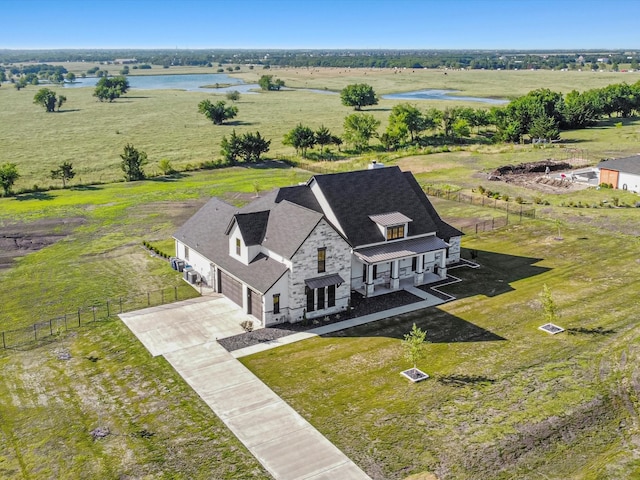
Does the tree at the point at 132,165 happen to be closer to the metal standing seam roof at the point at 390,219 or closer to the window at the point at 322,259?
the metal standing seam roof at the point at 390,219

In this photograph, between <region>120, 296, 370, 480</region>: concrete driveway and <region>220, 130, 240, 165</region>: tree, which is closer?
<region>120, 296, 370, 480</region>: concrete driveway

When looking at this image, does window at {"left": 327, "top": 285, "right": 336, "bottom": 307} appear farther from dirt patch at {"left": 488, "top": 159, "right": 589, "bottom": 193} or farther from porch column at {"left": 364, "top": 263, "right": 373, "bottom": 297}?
dirt patch at {"left": 488, "top": 159, "right": 589, "bottom": 193}

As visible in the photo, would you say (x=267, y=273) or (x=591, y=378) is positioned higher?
(x=267, y=273)

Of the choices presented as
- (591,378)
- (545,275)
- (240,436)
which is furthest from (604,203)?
(240,436)

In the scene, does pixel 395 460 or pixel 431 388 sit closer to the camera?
pixel 395 460

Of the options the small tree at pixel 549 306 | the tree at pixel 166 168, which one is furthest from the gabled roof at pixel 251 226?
the tree at pixel 166 168

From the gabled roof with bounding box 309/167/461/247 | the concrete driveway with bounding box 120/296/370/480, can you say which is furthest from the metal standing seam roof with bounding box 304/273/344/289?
the concrete driveway with bounding box 120/296/370/480

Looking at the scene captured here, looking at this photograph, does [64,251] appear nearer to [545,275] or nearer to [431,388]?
[431,388]
